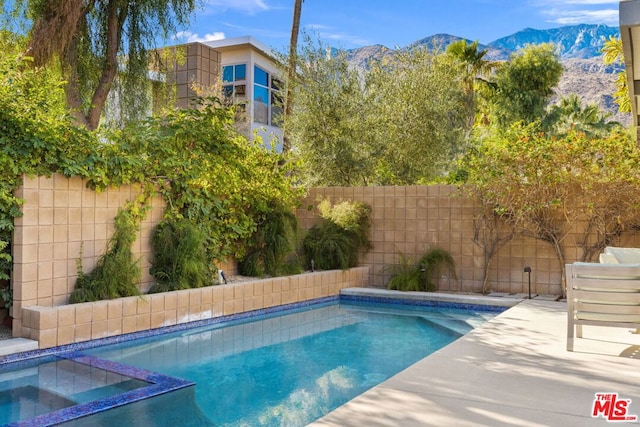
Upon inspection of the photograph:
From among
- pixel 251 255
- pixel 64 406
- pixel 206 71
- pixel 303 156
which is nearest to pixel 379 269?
pixel 251 255

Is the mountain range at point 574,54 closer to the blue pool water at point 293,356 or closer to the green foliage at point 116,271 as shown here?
the blue pool water at point 293,356

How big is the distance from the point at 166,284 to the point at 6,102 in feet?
8.26

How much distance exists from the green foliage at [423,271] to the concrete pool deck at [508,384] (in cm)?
328

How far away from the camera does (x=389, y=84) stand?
41.4ft

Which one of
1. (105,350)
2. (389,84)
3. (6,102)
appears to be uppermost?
(389,84)

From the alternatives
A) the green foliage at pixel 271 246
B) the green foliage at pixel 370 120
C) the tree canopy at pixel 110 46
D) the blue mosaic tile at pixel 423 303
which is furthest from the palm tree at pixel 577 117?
the tree canopy at pixel 110 46

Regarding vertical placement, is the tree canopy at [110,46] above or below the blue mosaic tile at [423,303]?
above

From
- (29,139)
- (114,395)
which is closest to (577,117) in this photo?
(29,139)

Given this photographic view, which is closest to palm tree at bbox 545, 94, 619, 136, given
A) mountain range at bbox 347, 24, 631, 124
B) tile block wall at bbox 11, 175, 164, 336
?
mountain range at bbox 347, 24, 631, 124

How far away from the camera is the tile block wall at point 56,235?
5.55 metres

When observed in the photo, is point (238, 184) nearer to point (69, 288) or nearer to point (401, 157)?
point (69, 288)

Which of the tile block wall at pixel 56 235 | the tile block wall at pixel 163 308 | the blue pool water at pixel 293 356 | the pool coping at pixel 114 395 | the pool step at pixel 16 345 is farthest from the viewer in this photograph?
the tile block wall at pixel 56 235

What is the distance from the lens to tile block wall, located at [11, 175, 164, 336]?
555cm

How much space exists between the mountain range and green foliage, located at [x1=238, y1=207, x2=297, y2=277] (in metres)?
5.43
